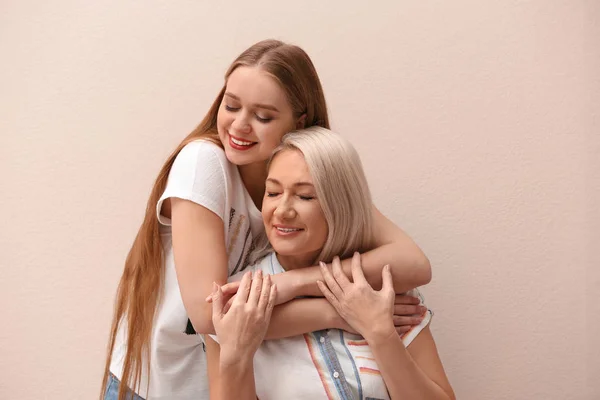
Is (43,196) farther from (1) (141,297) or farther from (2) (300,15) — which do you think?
(2) (300,15)

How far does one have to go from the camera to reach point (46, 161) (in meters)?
2.49

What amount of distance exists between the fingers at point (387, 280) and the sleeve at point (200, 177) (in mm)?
392

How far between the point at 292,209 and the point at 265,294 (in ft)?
0.63

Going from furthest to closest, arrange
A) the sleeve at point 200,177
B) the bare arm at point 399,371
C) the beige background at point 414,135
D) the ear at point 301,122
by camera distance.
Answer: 1. the beige background at point 414,135
2. the ear at point 301,122
3. the sleeve at point 200,177
4. the bare arm at point 399,371

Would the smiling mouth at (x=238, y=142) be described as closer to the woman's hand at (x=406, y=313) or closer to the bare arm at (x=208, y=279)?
the bare arm at (x=208, y=279)

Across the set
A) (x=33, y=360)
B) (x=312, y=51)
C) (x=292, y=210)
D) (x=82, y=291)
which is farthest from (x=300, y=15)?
(x=33, y=360)

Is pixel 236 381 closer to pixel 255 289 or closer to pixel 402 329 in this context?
pixel 255 289

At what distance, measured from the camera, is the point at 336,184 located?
1.67 m

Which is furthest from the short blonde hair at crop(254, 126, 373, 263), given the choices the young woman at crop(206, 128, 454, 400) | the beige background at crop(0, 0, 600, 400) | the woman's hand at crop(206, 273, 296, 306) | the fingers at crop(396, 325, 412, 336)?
the beige background at crop(0, 0, 600, 400)

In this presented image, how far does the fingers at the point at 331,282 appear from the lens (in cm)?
168

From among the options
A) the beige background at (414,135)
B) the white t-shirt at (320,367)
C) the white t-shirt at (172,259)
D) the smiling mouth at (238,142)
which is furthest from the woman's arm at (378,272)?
the beige background at (414,135)

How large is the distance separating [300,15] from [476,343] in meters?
1.15

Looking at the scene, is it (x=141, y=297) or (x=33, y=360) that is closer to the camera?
(x=141, y=297)

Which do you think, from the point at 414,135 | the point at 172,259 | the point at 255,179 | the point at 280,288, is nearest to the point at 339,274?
the point at 280,288
